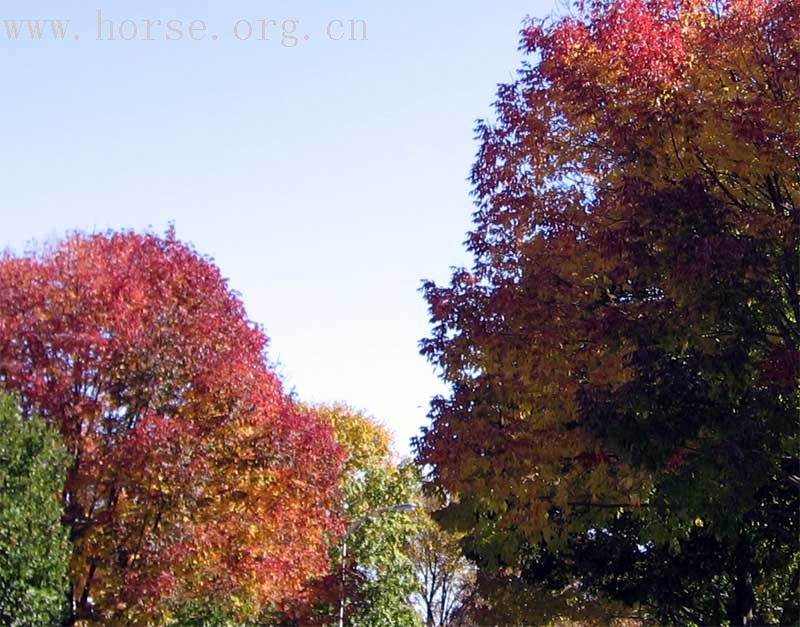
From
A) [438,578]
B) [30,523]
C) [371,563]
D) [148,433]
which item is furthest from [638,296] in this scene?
[438,578]

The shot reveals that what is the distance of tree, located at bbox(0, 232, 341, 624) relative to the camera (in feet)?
60.7

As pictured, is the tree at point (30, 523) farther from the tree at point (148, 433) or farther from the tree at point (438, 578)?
the tree at point (438, 578)

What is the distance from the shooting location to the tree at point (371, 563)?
119ft

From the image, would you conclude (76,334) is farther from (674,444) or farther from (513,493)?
(674,444)

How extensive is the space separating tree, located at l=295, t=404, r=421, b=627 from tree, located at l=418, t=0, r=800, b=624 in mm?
20537

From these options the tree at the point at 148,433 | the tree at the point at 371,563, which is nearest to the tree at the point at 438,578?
the tree at the point at 371,563

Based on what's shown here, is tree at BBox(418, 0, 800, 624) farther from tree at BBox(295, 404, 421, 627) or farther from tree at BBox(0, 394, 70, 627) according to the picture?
tree at BBox(295, 404, 421, 627)

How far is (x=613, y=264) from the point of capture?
1215 centimetres

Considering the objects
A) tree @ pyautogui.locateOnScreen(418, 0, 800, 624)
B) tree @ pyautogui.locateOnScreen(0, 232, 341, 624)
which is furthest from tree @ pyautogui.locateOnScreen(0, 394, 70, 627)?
tree @ pyautogui.locateOnScreen(418, 0, 800, 624)

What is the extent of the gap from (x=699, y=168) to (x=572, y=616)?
9.63 meters

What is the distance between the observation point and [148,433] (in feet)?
60.0

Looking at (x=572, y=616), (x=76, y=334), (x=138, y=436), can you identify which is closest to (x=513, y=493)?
(x=572, y=616)

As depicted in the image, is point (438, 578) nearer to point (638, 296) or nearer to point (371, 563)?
point (371, 563)

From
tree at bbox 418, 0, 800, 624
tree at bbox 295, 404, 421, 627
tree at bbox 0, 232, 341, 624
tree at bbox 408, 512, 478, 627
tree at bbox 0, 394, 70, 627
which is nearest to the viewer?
tree at bbox 418, 0, 800, 624
